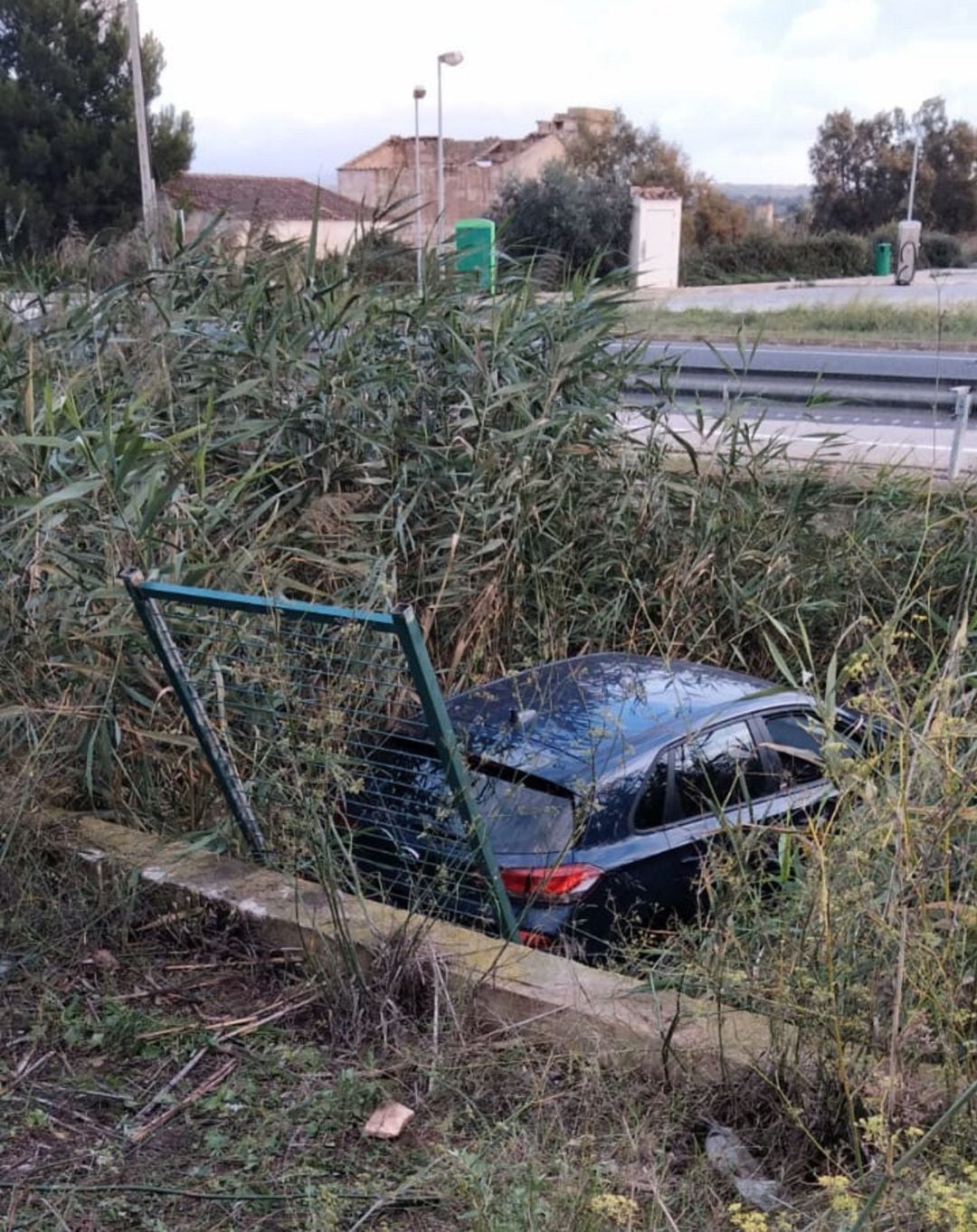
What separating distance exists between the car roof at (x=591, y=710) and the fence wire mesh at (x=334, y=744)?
53 cm

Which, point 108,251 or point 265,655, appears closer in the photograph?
point 265,655

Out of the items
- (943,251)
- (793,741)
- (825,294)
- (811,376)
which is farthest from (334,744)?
(943,251)

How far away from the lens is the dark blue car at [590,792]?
376 centimetres

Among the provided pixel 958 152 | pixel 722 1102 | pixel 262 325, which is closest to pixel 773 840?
pixel 722 1102

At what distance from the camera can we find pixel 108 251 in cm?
730

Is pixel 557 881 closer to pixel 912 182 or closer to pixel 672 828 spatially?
pixel 672 828

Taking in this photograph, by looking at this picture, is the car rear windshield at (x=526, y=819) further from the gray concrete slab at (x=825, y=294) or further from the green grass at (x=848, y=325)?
the gray concrete slab at (x=825, y=294)

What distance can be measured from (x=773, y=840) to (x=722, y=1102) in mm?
1214

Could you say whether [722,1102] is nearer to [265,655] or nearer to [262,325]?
[265,655]

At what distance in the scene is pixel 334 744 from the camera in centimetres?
367

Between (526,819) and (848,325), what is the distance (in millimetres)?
20723

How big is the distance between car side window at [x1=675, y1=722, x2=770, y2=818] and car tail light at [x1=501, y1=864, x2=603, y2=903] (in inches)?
19.5

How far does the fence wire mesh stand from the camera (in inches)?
137

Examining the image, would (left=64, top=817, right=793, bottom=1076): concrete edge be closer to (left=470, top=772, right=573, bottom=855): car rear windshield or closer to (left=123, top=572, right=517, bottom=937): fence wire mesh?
(left=123, top=572, right=517, bottom=937): fence wire mesh
